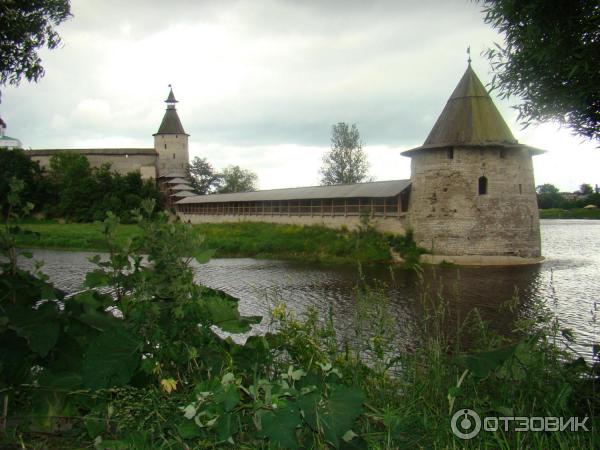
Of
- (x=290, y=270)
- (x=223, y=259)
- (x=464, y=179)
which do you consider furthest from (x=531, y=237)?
(x=223, y=259)

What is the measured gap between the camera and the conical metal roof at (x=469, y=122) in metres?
18.5

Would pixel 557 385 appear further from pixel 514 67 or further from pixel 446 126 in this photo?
pixel 446 126

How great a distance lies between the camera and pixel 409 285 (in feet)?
43.1

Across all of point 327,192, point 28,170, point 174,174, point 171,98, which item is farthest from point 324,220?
point 171,98

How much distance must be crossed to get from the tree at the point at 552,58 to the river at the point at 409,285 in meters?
2.15

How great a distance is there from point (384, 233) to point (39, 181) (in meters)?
33.0

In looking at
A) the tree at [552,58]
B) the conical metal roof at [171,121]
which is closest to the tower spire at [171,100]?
the conical metal roof at [171,121]

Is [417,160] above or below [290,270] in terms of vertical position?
above

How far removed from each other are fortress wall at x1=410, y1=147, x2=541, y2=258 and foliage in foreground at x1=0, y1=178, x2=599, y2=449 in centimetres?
1674

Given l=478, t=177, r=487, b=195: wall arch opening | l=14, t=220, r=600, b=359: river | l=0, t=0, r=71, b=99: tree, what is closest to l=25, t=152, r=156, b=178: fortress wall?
l=14, t=220, r=600, b=359: river

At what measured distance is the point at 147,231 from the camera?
2.12 metres

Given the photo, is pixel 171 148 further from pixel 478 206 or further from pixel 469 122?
pixel 478 206

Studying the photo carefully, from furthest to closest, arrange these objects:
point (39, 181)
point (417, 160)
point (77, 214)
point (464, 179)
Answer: point (39, 181) → point (77, 214) → point (417, 160) → point (464, 179)

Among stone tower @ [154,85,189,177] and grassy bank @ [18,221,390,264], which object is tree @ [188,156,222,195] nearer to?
stone tower @ [154,85,189,177]
